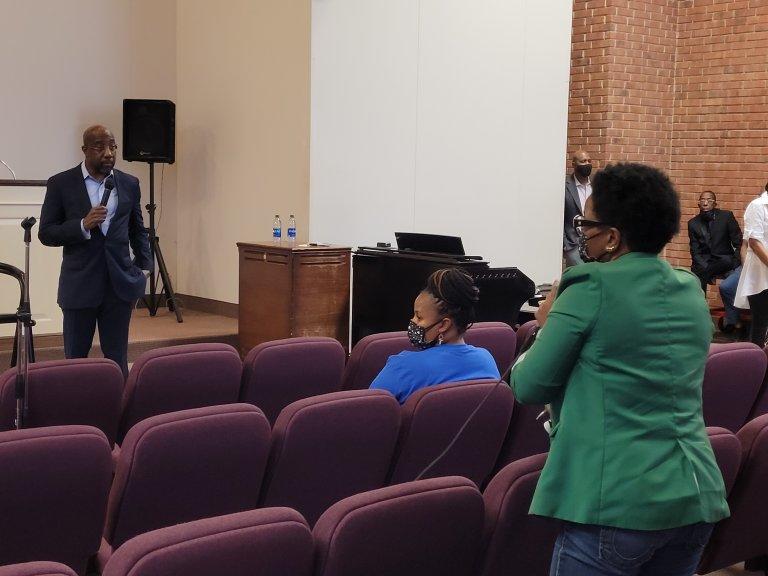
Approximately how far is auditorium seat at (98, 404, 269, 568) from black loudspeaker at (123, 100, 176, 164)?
576 centimetres

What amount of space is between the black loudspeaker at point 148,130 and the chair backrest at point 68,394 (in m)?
4.87

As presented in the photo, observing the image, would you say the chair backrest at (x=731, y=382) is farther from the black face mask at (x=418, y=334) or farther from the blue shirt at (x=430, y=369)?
the black face mask at (x=418, y=334)

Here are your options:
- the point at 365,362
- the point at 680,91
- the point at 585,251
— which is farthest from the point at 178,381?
the point at 680,91

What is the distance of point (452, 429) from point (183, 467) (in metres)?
0.83

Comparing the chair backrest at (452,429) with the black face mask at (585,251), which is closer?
the black face mask at (585,251)

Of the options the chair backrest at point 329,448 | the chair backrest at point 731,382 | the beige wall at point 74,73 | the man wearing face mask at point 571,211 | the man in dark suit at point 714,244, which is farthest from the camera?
the man in dark suit at point 714,244

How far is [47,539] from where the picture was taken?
2258 millimetres

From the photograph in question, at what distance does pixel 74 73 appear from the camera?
26.1 feet

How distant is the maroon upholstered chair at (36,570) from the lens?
1.35 meters

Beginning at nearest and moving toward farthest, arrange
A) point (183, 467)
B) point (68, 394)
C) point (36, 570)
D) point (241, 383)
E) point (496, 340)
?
point (36, 570)
point (183, 467)
point (68, 394)
point (241, 383)
point (496, 340)

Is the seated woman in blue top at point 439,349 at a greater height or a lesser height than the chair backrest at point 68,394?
greater

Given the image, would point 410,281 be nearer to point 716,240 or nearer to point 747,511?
point 747,511

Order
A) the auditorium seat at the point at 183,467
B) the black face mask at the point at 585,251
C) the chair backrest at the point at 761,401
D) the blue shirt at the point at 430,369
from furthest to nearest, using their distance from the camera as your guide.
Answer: the chair backrest at the point at 761,401 < the blue shirt at the point at 430,369 < the auditorium seat at the point at 183,467 < the black face mask at the point at 585,251

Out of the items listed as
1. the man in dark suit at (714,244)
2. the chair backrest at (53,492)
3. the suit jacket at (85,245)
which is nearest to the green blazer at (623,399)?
the chair backrest at (53,492)
